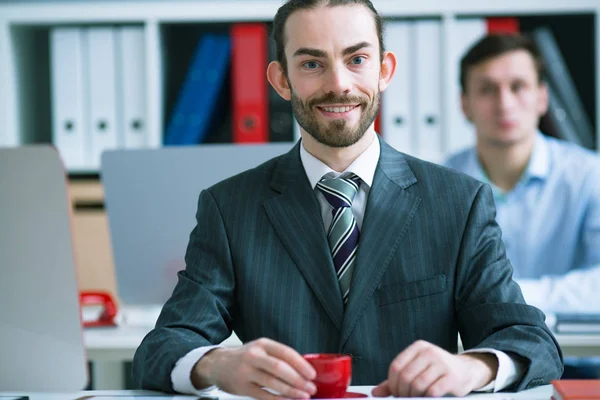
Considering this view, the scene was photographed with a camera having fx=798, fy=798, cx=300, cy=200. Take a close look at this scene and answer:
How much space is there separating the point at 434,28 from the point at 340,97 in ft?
5.65

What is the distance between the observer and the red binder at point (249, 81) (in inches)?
114

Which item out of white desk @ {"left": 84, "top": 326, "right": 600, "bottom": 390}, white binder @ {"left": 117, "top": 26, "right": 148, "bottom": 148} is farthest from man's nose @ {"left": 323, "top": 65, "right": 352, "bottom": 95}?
white binder @ {"left": 117, "top": 26, "right": 148, "bottom": 148}

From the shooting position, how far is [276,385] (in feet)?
3.22

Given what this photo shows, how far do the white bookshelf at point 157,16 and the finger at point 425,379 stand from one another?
1.99 metres

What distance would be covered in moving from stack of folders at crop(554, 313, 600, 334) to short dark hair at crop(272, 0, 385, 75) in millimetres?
841

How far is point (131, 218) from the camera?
1855 millimetres

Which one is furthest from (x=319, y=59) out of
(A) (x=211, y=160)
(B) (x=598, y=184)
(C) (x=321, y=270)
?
(B) (x=598, y=184)

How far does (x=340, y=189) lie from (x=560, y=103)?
1850mm

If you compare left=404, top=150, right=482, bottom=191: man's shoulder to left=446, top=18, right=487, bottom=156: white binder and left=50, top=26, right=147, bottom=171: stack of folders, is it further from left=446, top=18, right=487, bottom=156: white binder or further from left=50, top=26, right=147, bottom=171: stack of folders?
left=50, top=26, right=147, bottom=171: stack of folders

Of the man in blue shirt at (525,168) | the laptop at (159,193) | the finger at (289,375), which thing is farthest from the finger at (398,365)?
the man in blue shirt at (525,168)

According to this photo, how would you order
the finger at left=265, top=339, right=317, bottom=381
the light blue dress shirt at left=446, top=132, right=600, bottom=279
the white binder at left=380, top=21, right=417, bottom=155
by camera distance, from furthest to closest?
the white binder at left=380, top=21, right=417, bottom=155, the light blue dress shirt at left=446, top=132, right=600, bottom=279, the finger at left=265, top=339, right=317, bottom=381

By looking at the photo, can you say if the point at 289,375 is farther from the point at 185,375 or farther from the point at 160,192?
the point at 160,192

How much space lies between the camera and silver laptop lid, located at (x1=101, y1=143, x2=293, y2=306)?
5.81 feet

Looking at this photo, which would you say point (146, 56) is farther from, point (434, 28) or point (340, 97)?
point (340, 97)
